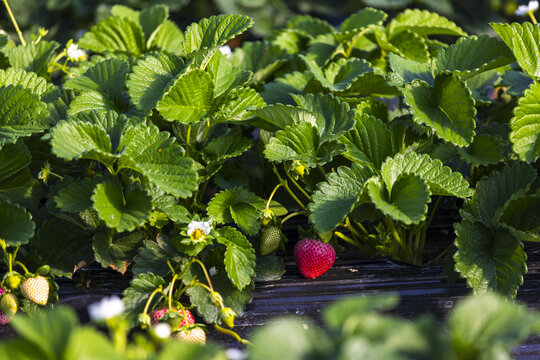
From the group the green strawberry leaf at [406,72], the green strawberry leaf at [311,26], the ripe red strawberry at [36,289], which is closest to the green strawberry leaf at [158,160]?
the ripe red strawberry at [36,289]

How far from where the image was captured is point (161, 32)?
68.0 inches

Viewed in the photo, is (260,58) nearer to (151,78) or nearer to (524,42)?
(151,78)

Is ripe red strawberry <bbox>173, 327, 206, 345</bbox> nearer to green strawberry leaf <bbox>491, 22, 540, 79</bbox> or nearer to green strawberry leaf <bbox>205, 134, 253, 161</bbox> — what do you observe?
green strawberry leaf <bbox>205, 134, 253, 161</bbox>

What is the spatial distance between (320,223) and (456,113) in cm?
40

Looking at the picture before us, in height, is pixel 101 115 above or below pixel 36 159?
above

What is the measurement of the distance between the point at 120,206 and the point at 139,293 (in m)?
0.17

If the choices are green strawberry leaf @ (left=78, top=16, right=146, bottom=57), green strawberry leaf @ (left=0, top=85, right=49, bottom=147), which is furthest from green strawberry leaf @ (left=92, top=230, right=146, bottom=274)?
green strawberry leaf @ (left=78, top=16, right=146, bottom=57)

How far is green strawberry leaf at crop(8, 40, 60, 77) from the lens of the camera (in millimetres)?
1479

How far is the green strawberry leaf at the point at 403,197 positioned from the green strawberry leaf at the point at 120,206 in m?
0.41

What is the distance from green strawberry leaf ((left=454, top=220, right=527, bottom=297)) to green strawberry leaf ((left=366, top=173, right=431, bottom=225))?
0.15 meters

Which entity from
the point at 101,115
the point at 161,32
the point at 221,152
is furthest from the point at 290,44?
the point at 101,115

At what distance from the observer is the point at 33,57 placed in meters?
1.52

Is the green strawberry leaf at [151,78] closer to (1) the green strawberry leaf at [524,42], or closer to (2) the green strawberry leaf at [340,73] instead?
(2) the green strawberry leaf at [340,73]

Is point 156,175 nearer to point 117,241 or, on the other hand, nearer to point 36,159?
point 117,241
